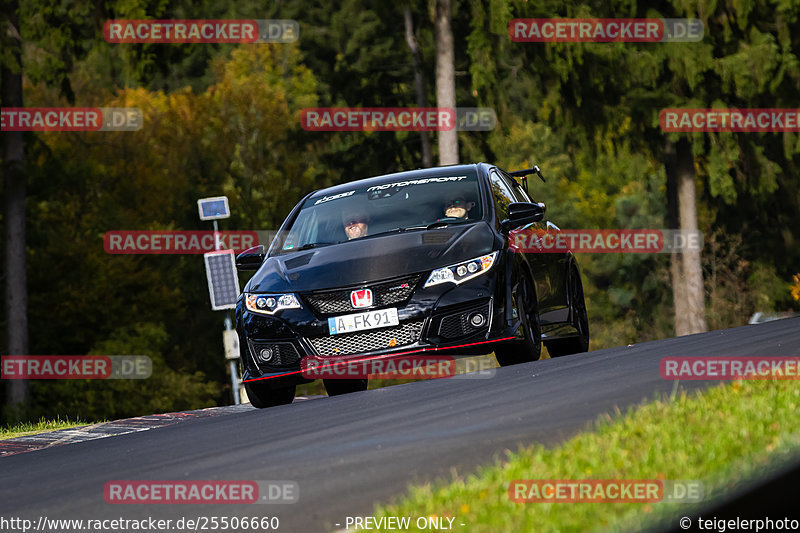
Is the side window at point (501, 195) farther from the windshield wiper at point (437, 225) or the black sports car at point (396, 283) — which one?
the windshield wiper at point (437, 225)

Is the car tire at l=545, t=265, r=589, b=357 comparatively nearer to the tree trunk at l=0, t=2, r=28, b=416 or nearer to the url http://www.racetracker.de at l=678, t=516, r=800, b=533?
the url http://www.racetracker.de at l=678, t=516, r=800, b=533

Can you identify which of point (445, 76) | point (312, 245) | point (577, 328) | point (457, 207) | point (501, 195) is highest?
point (445, 76)

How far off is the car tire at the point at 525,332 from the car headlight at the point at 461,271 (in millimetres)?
390

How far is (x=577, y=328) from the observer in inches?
517

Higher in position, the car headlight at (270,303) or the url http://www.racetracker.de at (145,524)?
the car headlight at (270,303)

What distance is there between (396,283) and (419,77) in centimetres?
3345

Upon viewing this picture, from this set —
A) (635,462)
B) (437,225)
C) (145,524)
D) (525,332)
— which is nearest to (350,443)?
(145,524)

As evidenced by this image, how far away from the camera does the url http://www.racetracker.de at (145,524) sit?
17.8 ft

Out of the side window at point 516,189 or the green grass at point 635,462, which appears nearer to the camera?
the green grass at point 635,462

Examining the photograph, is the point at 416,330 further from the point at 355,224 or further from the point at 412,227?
the point at 355,224

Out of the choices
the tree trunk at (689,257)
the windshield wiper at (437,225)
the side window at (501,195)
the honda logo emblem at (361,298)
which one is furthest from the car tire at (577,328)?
the tree trunk at (689,257)

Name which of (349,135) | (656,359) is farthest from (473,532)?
(349,135)

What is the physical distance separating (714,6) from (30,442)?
26.9 m

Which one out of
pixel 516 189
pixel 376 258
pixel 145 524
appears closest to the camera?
pixel 145 524
